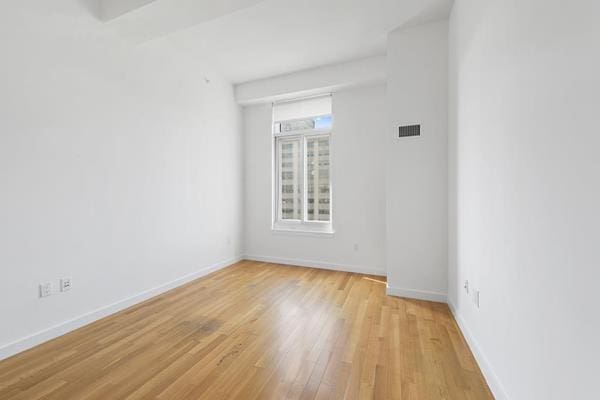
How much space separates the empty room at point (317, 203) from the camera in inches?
42.6

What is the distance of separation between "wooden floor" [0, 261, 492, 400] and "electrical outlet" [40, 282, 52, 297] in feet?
1.32

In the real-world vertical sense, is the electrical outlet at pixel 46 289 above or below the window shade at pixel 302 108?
below

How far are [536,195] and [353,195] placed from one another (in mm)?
3006

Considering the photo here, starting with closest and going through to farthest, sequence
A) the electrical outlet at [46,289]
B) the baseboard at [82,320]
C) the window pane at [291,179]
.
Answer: the baseboard at [82,320]
the electrical outlet at [46,289]
the window pane at [291,179]

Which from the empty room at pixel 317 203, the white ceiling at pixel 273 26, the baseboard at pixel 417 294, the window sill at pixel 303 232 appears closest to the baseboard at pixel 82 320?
the empty room at pixel 317 203

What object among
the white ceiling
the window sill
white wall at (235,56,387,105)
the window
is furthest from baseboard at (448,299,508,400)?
white wall at (235,56,387,105)

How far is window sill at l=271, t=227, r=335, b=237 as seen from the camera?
4297 millimetres

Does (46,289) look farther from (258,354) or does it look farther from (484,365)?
(484,365)

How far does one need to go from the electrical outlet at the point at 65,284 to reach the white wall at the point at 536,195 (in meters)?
3.28

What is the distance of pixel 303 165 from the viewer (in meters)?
4.61

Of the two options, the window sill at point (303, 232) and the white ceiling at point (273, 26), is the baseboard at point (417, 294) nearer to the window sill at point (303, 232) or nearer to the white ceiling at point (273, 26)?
the window sill at point (303, 232)

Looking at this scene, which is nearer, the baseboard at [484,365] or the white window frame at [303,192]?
the baseboard at [484,365]

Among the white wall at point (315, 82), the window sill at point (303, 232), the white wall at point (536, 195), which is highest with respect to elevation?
the white wall at point (315, 82)

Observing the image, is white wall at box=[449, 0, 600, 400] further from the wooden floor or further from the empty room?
the wooden floor
